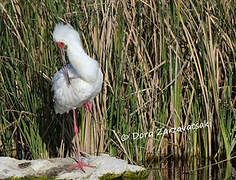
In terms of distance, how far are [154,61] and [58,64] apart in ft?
3.71

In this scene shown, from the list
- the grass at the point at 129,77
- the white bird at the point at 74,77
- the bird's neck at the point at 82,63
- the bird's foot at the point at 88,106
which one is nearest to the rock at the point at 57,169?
the white bird at the point at 74,77

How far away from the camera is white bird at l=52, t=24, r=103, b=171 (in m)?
4.03

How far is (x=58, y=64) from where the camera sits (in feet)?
16.5

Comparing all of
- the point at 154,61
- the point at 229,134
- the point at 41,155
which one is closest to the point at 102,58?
the point at 154,61

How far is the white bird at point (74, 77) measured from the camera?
403 cm

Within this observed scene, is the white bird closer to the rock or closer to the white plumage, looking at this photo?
the white plumage

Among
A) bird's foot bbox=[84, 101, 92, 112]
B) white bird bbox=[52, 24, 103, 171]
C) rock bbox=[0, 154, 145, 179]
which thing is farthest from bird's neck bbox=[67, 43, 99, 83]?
rock bbox=[0, 154, 145, 179]

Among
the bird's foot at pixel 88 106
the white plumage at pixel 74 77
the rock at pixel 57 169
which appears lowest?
the rock at pixel 57 169

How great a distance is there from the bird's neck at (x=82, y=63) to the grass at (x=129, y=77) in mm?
560

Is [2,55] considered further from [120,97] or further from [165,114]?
[165,114]

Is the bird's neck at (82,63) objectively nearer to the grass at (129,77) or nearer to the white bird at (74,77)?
the white bird at (74,77)

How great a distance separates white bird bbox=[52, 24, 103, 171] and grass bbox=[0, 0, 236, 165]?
→ 1.39 feet

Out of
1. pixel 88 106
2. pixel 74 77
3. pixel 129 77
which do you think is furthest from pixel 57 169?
pixel 129 77

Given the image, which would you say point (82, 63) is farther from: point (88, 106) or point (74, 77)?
point (88, 106)
